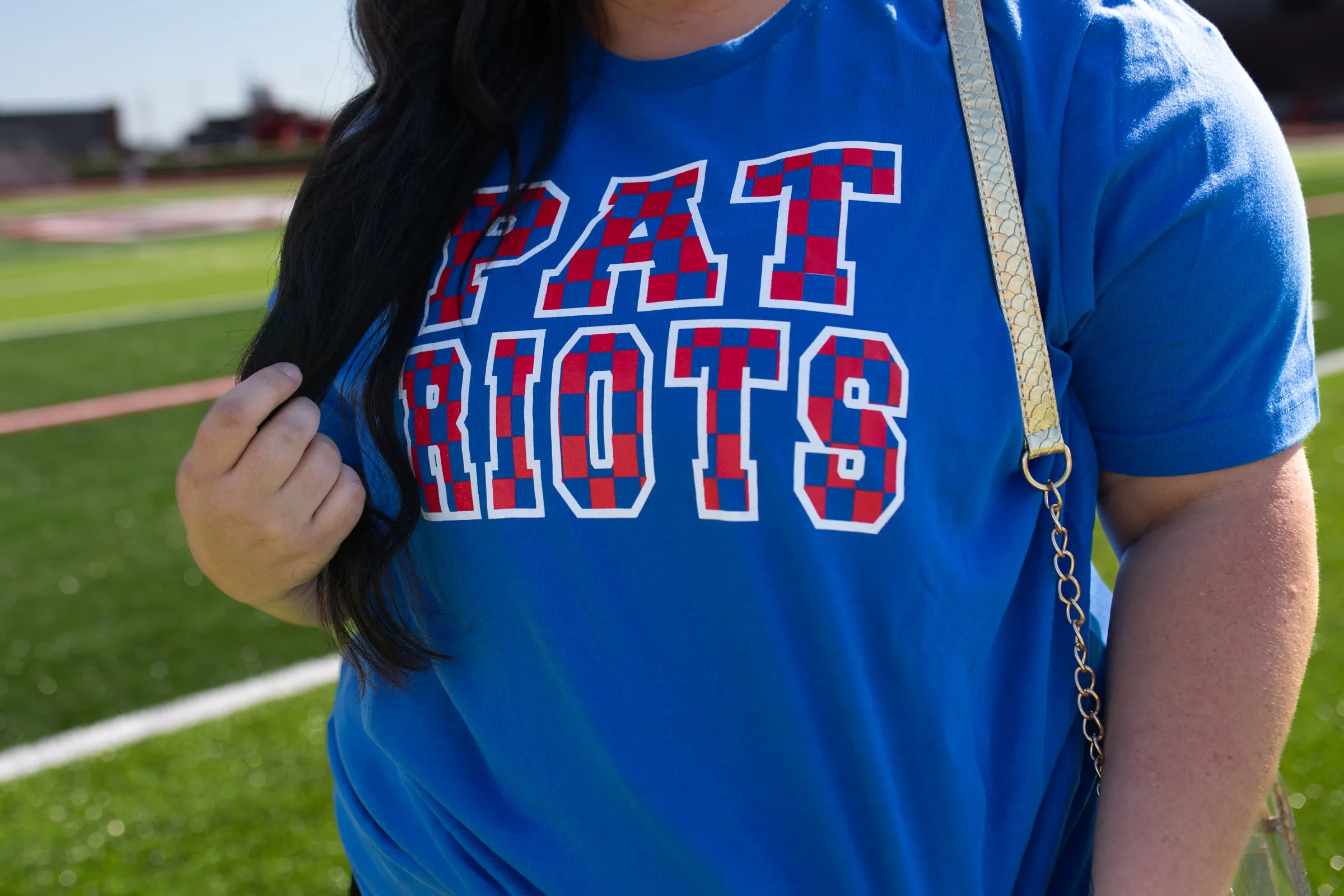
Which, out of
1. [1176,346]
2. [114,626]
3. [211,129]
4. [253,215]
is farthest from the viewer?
[211,129]

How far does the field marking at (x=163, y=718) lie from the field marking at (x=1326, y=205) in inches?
476

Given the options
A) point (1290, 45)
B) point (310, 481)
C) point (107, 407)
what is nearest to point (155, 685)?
point (310, 481)

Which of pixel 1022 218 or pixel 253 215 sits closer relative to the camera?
pixel 1022 218

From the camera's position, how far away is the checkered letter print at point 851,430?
826 mm

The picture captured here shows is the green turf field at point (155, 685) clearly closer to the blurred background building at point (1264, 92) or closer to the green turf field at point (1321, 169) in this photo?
the green turf field at point (1321, 169)

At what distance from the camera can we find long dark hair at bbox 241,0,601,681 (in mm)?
1017

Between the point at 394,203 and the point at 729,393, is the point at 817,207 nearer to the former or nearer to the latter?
the point at 729,393

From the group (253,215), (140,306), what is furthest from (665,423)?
(253,215)

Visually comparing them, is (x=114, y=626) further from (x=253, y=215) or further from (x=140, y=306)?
(x=253, y=215)

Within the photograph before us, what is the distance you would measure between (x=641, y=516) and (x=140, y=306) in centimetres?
1169

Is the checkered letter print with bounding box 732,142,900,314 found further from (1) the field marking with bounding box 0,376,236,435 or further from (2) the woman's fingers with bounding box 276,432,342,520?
(1) the field marking with bounding box 0,376,236,435

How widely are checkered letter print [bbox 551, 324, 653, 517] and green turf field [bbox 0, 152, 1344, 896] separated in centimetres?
49

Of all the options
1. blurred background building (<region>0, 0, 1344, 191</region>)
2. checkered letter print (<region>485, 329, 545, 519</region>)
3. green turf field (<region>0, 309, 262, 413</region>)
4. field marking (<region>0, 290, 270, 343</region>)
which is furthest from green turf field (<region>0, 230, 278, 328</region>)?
blurred background building (<region>0, 0, 1344, 191</region>)

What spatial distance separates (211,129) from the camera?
5338cm
